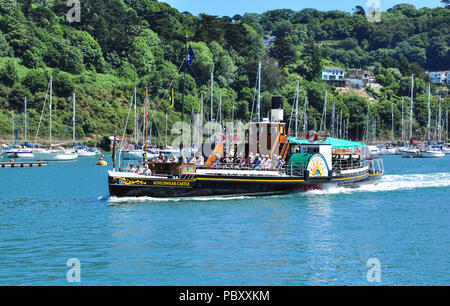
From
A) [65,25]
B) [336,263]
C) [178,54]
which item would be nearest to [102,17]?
[65,25]

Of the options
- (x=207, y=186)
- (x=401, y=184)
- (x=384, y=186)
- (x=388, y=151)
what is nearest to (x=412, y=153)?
(x=388, y=151)

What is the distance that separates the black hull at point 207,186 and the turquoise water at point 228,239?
0.67 m

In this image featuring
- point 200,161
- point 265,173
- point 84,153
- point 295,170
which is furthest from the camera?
point 84,153

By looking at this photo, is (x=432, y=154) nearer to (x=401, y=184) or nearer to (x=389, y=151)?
(x=389, y=151)

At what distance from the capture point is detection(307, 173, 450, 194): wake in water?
54662mm

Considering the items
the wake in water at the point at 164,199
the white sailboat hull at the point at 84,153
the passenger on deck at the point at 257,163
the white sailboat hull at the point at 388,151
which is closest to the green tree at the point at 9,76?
the white sailboat hull at the point at 84,153

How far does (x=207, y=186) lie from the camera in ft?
153

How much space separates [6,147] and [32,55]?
117 feet

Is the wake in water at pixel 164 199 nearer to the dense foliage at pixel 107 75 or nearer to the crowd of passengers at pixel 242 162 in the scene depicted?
the crowd of passengers at pixel 242 162

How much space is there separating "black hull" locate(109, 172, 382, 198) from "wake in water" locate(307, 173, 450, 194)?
8.43 ft

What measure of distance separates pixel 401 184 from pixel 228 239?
34902mm

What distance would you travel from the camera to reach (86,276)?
26578mm

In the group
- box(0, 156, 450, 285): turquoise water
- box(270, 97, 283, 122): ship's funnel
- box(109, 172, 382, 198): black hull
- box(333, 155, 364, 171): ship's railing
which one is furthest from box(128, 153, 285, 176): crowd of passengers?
box(333, 155, 364, 171): ship's railing

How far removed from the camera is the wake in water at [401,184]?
54.7 meters
